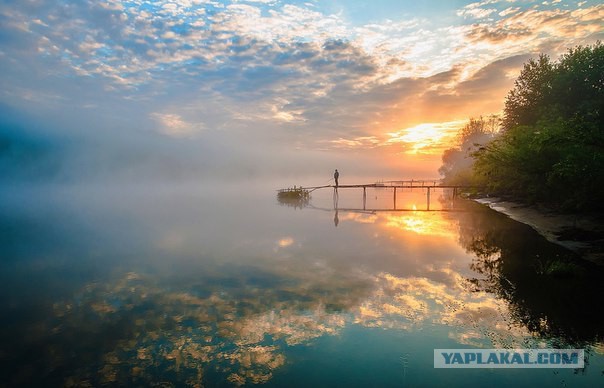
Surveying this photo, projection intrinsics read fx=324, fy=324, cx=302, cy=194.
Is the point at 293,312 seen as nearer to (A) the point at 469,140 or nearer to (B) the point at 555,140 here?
(B) the point at 555,140

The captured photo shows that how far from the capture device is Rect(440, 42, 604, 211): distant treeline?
2270 cm

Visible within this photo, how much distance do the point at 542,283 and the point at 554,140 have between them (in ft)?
26.9

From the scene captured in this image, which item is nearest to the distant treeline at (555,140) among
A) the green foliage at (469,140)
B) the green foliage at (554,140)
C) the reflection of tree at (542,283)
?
the green foliage at (554,140)

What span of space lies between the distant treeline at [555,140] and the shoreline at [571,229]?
139 centimetres

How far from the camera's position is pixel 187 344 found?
11242mm

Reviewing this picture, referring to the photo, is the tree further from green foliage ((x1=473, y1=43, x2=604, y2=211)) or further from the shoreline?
the shoreline

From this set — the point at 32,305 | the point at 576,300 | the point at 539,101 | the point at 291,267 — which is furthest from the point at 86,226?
the point at 539,101

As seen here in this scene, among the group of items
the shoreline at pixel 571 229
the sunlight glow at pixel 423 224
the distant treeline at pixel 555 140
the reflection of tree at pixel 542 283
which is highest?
the distant treeline at pixel 555 140

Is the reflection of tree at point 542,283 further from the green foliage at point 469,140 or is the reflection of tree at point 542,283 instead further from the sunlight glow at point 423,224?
the green foliage at point 469,140

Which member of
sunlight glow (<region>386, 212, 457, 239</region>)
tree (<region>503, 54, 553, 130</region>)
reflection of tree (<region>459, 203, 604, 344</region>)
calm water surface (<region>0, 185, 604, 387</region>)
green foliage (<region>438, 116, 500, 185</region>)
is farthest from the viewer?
green foliage (<region>438, 116, 500, 185</region>)

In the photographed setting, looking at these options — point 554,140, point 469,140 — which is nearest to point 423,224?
point 554,140

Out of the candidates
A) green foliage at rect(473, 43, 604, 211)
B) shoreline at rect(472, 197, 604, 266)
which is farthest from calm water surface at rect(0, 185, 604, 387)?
green foliage at rect(473, 43, 604, 211)

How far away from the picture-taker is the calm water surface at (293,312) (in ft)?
31.6

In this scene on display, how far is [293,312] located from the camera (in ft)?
45.4
